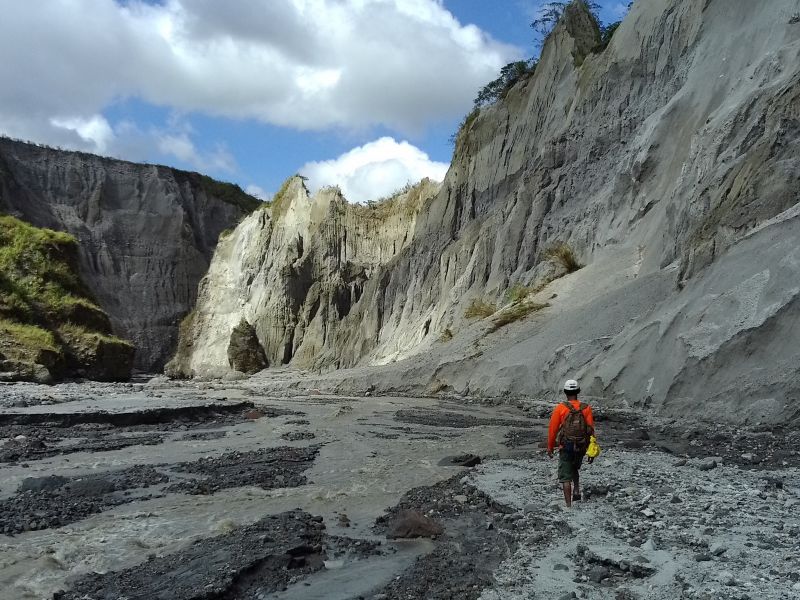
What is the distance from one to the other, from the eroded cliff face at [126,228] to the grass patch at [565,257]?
136 feet

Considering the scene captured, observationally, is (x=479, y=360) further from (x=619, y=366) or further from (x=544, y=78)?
(x=544, y=78)

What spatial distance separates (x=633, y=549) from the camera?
5.32m

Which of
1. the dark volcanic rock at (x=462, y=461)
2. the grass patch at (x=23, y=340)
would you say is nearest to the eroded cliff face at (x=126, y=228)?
the grass patch at (x=23, y=340)

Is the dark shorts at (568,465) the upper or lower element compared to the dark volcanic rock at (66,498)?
upper

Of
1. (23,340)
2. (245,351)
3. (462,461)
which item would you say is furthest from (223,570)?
(245,351)

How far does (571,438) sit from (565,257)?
61.1 ft

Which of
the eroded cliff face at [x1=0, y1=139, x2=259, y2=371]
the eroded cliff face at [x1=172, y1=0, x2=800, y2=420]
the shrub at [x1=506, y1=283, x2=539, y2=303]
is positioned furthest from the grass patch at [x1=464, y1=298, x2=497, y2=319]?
the eroded cliff face at [x1=0, y1=139, x2=259, y2=371]

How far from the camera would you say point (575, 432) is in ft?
22.6

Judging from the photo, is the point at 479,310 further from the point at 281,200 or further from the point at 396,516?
the point at 281,200

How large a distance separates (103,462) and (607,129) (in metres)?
23.1

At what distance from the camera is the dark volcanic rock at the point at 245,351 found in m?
45.2

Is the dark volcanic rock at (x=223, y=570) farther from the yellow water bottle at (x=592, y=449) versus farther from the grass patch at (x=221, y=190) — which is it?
the grass patch at (x=221, y=190)

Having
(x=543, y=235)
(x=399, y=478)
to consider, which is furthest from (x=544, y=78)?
(x=399, y=478)

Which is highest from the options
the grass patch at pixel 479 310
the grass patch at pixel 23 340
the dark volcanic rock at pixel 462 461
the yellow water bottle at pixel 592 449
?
the grass patch at pixel 479 310
